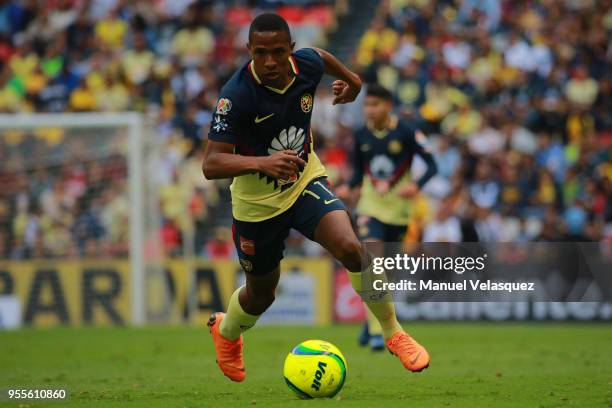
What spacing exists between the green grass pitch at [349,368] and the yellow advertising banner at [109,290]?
1.31 meters

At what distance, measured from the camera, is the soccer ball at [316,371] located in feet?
25.9

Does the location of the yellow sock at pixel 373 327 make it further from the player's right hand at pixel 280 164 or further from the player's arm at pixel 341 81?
the player's right hand at pixel 280 164

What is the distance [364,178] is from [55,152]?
7.87 m

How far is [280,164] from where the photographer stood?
24.6ft

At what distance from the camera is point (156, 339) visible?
15.6 metres

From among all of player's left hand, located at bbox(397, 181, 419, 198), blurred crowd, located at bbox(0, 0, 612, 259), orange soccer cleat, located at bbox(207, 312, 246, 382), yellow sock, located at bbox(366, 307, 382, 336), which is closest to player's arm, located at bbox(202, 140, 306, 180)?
orange soccer cleat, located at bbox(207, 312, 246, 382)

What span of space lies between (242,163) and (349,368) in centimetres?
384

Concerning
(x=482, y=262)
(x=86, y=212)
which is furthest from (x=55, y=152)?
(x=482, y=262)

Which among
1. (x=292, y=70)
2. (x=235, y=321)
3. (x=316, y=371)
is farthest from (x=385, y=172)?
(x=316, y=371)

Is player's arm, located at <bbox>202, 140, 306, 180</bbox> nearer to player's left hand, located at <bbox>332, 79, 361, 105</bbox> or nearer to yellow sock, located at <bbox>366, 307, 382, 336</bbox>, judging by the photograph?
player's left hand, located at <bbox>332, 79, 361, 105</bbox>

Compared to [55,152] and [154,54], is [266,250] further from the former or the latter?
[154,54]

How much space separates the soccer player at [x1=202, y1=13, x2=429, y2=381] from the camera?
7754 mm

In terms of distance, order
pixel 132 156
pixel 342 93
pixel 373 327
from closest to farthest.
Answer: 1. pixel 342 93
2. pixel 373 327
3. pixel 132 156

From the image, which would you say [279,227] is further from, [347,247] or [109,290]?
[109,290]
